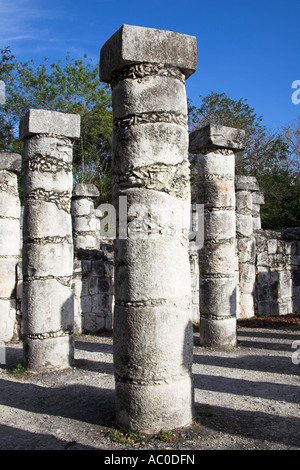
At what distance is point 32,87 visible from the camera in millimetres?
28453

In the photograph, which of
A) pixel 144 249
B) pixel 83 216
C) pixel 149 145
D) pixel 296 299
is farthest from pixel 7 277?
pixel 296 299

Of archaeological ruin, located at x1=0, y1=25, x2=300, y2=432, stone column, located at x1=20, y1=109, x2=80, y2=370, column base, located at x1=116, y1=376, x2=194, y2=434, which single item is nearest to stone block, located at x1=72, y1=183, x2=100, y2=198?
archaeological ruin, located at x1=0, y1=25, x2=300, y2=432

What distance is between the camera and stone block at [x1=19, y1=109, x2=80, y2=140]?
7.04m

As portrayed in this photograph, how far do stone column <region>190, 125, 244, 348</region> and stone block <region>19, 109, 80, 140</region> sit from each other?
2.59 meters

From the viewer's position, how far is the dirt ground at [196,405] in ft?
13.2

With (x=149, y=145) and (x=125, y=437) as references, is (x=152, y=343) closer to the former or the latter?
(x=125, y=437)

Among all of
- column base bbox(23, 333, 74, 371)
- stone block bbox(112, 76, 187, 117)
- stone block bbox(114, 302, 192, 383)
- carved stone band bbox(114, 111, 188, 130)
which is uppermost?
stone block bbox(112, 76, 187, 117)

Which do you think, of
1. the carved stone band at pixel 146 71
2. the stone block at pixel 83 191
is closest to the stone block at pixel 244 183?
the stone block at pixel 83 191

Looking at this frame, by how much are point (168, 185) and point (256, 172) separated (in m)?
22.1

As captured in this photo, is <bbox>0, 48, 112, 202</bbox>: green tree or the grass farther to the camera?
<bbox>0, 48, 112, 202</bbox>: green tree

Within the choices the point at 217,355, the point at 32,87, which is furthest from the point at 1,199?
the point at 32,87

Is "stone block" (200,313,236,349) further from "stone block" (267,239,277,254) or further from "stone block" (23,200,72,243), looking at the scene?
"stone block" (267,239,277,254)

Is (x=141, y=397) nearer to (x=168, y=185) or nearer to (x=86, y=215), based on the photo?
(x=168, y=185)

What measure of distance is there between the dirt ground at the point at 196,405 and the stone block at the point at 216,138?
12.6ft
